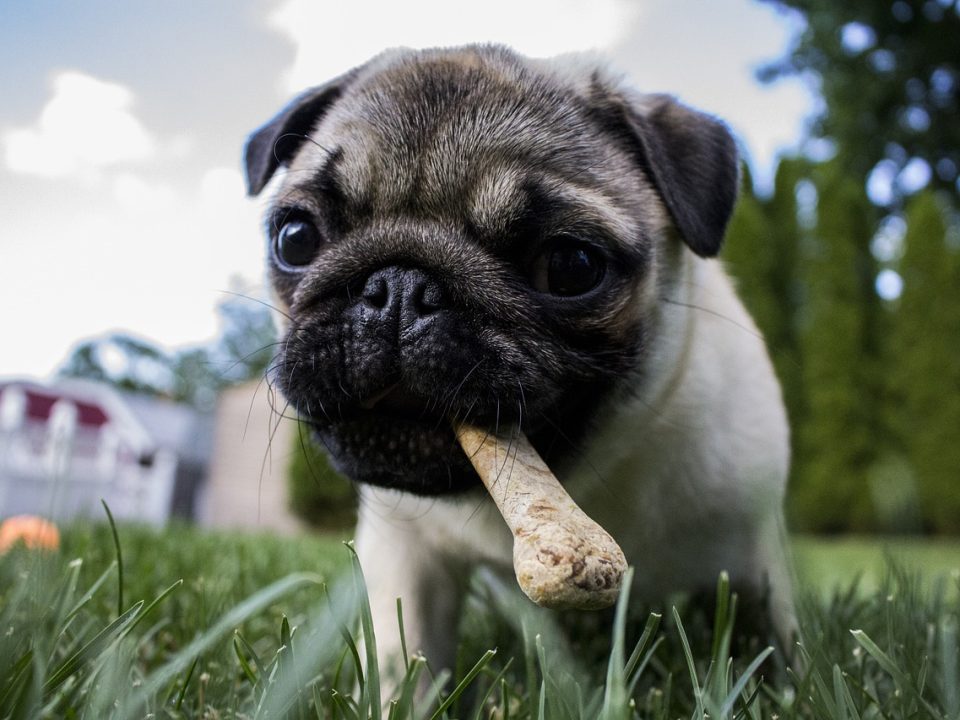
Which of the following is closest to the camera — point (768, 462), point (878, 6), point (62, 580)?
point (62, 580)

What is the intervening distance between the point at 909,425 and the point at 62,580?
12537 millimetres

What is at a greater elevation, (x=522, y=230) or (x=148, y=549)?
(x=522, y=230)

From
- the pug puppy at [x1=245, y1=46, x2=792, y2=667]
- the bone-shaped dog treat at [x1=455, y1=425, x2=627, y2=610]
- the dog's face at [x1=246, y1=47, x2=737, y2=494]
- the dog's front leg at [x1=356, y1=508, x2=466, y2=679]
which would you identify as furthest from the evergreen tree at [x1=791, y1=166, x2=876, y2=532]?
the bone-shaped dog treat at [x1=455, y1=425, x2=627, y2=610]

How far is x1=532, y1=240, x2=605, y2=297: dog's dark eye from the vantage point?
188cm

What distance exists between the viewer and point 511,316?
1.77m

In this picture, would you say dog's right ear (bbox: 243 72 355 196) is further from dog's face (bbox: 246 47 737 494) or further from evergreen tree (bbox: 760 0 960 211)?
evergreen tree (bbox: 760 0 960 211)

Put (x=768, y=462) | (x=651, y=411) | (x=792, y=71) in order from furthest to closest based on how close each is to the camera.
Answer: (x=792, y=71)
(x=768, y=462)
(x=651, y=411)

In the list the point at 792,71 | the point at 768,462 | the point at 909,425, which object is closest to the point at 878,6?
the point at 792,71

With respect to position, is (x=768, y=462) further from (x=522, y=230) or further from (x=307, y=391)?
(x=307, y=391)

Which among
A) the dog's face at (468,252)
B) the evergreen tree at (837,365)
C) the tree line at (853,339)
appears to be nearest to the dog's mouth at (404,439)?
the dog's face at (468,252)

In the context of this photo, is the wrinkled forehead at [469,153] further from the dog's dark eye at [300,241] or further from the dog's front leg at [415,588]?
the dog's front leg at [415,588]

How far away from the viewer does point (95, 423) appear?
739 inches

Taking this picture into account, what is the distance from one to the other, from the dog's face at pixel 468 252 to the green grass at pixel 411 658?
0.38 meters

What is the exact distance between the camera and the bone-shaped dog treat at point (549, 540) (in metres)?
1.14
